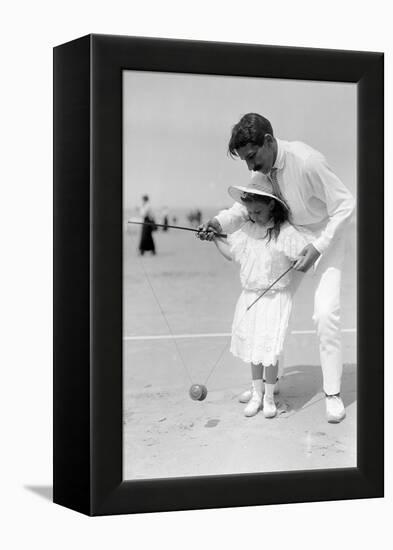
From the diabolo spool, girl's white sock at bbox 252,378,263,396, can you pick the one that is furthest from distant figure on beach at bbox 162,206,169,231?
girl's white sock at bbox 252,378,263,396

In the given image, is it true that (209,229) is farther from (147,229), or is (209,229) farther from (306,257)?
(306,257)

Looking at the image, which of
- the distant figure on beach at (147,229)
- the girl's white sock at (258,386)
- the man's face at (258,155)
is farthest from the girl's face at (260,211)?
the girl's white sock at (258,386)

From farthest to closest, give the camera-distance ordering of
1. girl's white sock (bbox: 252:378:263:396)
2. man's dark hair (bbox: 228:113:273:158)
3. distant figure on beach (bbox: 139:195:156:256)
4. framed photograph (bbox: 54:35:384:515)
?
girl's white sock (bbox: 252:378:263:396) → man's dark hair (bbox: 228:113:273:158) → distant figure on beach (bbox: 139:195:156:256) → framed photograph (bbox: 54:35:384:515)

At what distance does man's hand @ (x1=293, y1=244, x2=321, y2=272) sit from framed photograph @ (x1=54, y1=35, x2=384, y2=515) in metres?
0.02

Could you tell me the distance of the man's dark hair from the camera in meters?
6.86

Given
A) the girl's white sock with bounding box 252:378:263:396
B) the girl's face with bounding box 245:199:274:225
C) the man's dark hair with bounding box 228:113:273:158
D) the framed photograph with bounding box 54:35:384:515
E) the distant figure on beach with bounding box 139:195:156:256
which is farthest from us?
the girl's white sock with bounding box 252:378:263:396

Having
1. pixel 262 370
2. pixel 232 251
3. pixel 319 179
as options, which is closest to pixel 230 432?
Result: pixel 262 370

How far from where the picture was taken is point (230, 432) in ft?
22.6

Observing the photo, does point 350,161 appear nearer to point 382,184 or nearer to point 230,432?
point 382,184

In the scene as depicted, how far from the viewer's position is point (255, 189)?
6.93 m

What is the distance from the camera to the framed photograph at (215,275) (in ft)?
21.6

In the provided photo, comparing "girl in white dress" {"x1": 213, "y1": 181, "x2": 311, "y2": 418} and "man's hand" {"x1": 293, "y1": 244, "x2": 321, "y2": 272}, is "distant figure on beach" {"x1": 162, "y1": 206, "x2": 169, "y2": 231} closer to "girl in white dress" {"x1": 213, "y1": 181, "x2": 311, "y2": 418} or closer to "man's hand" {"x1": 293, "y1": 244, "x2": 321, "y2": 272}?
"girl in white dress" {"x1": 213, "y1": 181, "x2": 311, "y2": 418}

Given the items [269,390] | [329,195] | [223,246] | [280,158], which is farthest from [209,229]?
[269,390]

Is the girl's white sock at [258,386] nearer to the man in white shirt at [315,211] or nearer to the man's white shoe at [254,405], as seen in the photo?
the man's white shoe at [254,405]
